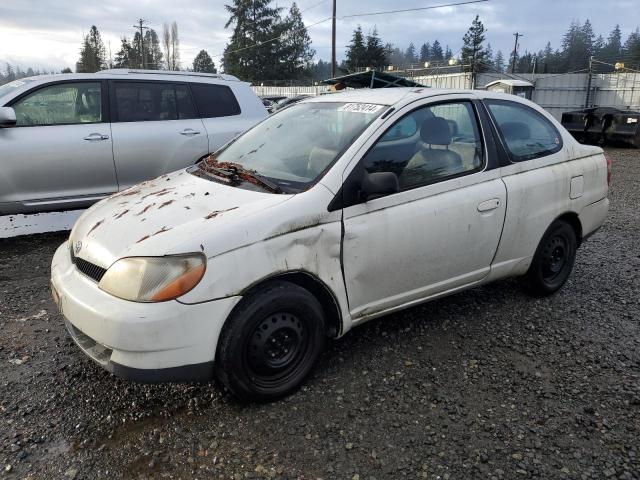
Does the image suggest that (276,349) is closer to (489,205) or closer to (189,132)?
(489,205)

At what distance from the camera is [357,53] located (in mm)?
54469

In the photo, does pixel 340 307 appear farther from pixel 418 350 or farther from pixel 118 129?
pixel 118 129

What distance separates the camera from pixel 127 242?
2.67m

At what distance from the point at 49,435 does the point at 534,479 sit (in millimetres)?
2367

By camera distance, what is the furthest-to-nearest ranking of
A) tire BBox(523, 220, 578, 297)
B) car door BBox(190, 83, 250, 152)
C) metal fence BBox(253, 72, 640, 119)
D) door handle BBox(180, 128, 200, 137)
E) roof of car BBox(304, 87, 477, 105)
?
metal fence BBox(253, 72, 640, 119), car door BBox(190, 83, 250, 152), door handle BBox(180, 128, 200, 137), tire BBox(523, 220, 578, 297), roof of car BBox(304, 87, 477, 105)

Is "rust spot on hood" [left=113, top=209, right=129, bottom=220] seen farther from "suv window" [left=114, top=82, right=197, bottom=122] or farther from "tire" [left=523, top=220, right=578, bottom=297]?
"suv window" [left=114, top=82, right=197, bottom=122]

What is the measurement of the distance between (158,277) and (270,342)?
2.30ft

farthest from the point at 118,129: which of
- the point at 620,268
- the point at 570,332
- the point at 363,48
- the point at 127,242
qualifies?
the point at 363,48

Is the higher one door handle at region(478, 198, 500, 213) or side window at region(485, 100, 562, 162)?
side window at region(485, 100, 562, 162)

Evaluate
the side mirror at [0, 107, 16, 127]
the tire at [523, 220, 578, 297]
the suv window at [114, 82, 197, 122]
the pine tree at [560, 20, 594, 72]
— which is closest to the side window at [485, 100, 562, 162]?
the tire at [523, 220, 578, 297]

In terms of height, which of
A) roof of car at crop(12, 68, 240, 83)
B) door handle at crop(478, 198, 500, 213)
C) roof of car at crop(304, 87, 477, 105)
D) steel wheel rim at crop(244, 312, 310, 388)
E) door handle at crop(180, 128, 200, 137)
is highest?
roof of car at crop(12, 68, 240, 83)

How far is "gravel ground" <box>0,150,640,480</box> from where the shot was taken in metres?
2.43

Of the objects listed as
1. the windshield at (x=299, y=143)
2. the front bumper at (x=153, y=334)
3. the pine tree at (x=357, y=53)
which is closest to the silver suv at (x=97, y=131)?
the windshield at (x=299, y=143)

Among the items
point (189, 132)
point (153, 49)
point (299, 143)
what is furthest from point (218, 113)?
point (153, 49)
